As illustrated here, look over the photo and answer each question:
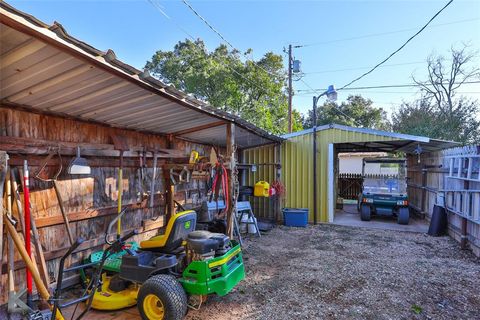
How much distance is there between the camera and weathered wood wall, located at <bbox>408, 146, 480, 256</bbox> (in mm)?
4654

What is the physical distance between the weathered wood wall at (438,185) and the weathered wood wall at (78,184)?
5333 mm

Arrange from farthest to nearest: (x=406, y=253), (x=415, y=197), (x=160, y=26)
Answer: (x=415, y=197) < (x=160, y=26) < (x=406, y=253)

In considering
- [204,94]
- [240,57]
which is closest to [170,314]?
[204,94]

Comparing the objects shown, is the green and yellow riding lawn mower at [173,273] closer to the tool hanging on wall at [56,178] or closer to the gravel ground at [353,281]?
the gravel ground at [353,281]

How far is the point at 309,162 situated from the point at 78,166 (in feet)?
18.5

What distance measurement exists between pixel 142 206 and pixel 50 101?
6.65 feet

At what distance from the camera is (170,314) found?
233 centimetres

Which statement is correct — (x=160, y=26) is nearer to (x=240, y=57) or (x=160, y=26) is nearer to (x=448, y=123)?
(x=240, y=57)

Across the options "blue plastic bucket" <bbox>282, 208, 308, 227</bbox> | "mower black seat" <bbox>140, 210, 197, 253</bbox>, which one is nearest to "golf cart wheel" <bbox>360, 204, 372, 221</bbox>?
"blue plastic bucket" <bbox>282, 208, 308, 227</bbox>

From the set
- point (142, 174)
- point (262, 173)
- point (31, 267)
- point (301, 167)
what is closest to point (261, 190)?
point (262, 173)

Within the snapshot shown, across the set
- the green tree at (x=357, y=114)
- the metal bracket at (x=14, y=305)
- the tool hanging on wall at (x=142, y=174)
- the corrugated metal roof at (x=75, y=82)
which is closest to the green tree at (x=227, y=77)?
the green tree at (x=357, y=114)

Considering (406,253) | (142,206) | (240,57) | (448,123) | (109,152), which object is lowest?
(406,253)

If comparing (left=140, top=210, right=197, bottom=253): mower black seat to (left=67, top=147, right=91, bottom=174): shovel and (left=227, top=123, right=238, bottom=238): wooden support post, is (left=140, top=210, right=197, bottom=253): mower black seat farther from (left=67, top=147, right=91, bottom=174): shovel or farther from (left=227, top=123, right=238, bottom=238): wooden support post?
(left=227, top=123, right=238, bottom=238): wooden support post

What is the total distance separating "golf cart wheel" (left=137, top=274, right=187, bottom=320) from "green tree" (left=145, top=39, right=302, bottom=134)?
12.4 metres
